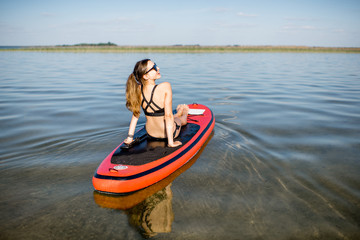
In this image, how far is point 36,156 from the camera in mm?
4863

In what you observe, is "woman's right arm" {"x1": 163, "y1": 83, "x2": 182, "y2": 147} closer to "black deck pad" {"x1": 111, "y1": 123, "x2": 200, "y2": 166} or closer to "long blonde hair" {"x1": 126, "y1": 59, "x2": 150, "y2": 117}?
"black deck pad" {"x1": 111, "y1": 123, "x2": 200, "y2": 166}

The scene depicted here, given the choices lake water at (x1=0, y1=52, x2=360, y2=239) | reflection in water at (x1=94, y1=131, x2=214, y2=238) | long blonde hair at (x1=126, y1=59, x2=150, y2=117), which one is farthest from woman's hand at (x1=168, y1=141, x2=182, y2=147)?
long blonde hair at (x1=126, y1=59, x2=150, y2=117)

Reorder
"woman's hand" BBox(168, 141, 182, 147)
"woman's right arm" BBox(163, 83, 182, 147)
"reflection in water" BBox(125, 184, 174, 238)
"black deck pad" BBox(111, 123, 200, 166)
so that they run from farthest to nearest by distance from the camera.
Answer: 1. "woman's hand" BBox(168, 141, 182, 147)
2. "woman's right arm" BBox(163, 83, 182, 147)
3. "black deck pad" BBox(111, 123, 200, 166)
4. "reflection in water" BBox(125, 184, 174, 238)

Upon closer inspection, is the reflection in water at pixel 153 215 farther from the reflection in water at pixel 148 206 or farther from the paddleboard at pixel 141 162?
the paddleboard at pixel 141 162

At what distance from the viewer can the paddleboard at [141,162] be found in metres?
3.60

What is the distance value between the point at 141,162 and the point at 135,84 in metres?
1.41

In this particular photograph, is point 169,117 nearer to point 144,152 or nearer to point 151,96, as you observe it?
point 151,96

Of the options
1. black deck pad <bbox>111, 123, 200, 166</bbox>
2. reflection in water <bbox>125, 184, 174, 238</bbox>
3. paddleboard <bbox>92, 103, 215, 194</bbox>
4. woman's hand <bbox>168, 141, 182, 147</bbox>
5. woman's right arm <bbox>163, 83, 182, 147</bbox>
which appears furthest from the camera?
woman's hand <bbox>168, 141, 182, 147</bbox>

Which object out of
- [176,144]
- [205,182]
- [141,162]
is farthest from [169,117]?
[205,182]

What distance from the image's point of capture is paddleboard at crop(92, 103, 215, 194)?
3.60m

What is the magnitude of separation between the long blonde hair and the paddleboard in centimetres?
78

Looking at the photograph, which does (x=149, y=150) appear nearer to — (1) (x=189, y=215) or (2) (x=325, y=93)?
(1) (x=189, y=215)

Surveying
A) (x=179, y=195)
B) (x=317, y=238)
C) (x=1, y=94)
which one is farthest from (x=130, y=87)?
(x=1, y=94)

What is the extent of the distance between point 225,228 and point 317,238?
1145 millimetres
